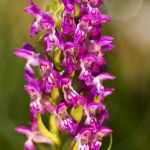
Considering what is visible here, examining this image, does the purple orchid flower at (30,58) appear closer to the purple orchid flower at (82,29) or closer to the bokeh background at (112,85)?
the purple orchid flower at (82,29)

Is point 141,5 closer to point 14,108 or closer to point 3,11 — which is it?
point 3,11

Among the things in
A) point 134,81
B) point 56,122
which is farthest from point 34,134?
point 134,81

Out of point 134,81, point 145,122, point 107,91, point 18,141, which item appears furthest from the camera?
point 134,81

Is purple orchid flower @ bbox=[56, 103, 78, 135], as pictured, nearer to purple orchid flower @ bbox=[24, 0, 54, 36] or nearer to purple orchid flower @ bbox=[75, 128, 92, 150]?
purple orchid flower @ bbox=[75, 128, 92, 150]

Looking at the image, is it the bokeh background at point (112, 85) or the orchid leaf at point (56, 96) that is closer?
the orchid leaf at point (56, 96)

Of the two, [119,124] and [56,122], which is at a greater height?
[56,122]

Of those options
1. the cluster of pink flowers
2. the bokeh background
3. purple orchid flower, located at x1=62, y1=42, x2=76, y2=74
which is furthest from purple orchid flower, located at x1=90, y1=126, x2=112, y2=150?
the bokeh background

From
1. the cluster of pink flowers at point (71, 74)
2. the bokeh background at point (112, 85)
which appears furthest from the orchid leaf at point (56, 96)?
the bokeh background at point (112, 85)

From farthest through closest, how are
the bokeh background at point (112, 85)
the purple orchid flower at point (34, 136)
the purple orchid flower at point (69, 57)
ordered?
1. the bokeh background at point (112, 85)
2. the purple orchid flower at point (34, 136)
3. the purple orchid flower at point (69, 57)
